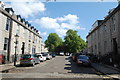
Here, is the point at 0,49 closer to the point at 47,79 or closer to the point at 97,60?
the point at 47,79

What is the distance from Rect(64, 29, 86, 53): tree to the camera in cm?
5151

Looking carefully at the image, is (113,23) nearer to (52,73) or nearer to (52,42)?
(52,73)

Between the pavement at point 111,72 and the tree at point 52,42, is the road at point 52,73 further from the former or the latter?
the tree at point 52,42

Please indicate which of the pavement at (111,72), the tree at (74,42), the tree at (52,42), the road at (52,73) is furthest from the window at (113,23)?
the tree at (52,42)

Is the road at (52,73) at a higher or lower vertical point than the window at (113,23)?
lower

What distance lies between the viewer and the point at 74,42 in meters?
51.7

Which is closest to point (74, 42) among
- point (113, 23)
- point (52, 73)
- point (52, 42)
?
point (52, 42)

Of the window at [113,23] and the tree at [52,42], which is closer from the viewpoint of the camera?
the window at [113,23]

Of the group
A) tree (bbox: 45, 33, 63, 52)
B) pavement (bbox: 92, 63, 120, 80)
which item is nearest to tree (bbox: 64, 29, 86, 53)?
tree (bbox: 45, 33, 63, 52)

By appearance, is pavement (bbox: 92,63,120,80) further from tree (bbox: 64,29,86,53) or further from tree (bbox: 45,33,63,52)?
tree (bbox: 45,33,63,52)

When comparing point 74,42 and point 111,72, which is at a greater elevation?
point 74,42

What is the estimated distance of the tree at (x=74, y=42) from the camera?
51.5 m

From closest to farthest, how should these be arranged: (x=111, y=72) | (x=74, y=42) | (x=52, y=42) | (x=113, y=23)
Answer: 1. (x=111, y=72)
2. (x=113, y=23)
3. (x=74, y=42)
4. (x=52, y=42)

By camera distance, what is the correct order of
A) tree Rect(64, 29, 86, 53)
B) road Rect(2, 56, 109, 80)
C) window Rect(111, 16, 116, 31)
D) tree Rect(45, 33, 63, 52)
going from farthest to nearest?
tree Rect(45, 33, 63, 52), tree Rect(64, 29, 86, 53), window Rect(111, 16, 116, 31), road Rect(2, 56, 109, 80)
